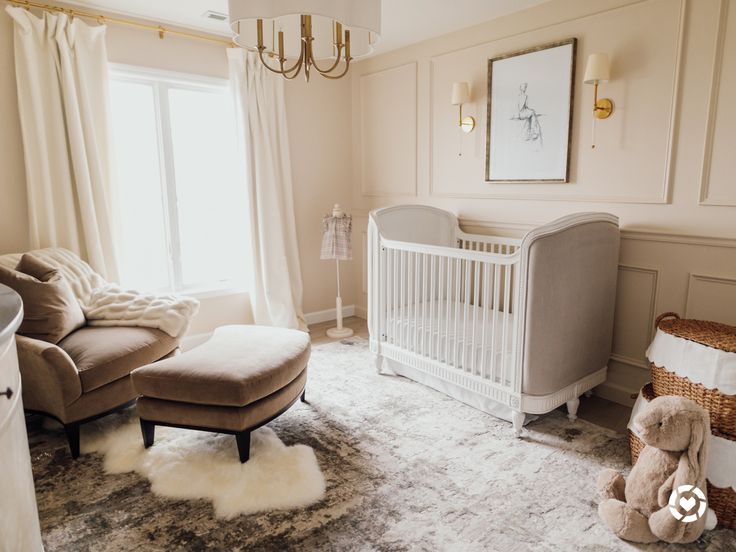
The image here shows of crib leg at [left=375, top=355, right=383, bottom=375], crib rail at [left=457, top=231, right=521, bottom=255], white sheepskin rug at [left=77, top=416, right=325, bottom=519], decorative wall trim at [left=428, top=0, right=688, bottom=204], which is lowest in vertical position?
white sheepskin rug at [left=77, top=416, right=325, bottom=519]

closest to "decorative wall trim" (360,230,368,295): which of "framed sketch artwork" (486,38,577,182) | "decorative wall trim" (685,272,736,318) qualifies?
"framed sketch artwork" (486,38,577,182)

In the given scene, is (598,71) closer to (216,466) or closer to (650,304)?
(650,304)

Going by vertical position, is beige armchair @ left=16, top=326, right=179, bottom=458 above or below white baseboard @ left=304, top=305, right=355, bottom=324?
above

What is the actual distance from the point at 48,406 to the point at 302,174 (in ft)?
8.70

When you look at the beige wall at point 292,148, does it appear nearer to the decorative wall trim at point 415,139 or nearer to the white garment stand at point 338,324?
the decorative wall trim at point 415,139

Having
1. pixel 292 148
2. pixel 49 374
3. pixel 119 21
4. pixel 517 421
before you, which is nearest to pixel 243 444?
pixel 49 374

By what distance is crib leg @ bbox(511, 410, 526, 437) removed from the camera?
2500 millimetres

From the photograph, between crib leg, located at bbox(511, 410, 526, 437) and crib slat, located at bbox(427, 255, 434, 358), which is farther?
crib slat, located at bbox(427, 255, 434, 358)

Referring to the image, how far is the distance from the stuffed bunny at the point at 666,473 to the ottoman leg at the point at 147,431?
2.02 meters

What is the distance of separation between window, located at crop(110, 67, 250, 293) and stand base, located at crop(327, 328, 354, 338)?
32.2 inches

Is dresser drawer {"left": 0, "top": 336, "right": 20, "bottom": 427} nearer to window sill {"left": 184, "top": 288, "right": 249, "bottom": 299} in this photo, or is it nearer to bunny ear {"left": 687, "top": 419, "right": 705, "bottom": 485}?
bunny ear {"left": 687, "top": 419, "right": 705, "bottom": 485}

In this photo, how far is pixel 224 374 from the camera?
2.22 meters

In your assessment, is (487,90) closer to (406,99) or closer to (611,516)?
(406,99)

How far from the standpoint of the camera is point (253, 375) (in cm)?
225
